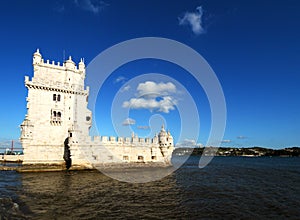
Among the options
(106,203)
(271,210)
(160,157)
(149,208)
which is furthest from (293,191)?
(160,157)

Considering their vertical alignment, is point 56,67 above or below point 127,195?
above

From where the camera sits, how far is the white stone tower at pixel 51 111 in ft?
104

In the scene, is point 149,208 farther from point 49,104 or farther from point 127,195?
point 49,104

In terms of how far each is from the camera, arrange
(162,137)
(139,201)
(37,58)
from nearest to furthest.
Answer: (139,201)
(37,58)
(162,137)

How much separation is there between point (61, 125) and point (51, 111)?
2518 mm

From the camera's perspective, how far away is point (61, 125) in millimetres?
A: 33469

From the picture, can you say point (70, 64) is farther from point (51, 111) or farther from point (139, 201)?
point (139, 201)

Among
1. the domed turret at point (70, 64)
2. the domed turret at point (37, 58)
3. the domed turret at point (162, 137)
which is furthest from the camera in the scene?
the domed turret at point (162, 137)

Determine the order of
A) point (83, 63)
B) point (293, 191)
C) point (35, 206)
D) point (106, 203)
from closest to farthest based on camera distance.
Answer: point (35, 206), point (106, 203), point (293, 191), point (83, 63)

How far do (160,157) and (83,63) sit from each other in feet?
69.9

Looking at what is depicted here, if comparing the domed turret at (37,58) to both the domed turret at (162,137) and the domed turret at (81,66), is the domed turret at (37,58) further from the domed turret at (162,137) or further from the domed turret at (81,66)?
the domed turret at (162,137)

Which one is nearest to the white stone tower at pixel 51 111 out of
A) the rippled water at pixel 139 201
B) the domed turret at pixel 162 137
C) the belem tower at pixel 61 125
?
the belem tower at pixel 61 125

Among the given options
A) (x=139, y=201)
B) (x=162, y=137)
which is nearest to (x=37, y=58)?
(x=162, y=137)

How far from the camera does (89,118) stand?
39969 mm
